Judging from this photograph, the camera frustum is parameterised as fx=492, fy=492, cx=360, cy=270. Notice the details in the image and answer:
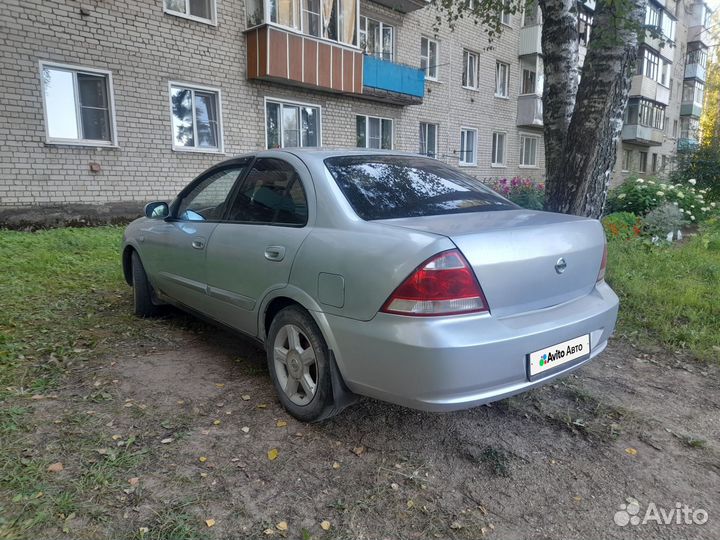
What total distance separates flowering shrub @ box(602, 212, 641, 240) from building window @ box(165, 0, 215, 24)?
9330mm

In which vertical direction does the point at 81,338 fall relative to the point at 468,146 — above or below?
below

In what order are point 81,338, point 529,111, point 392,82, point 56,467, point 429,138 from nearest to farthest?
point 56,467
point 81,338
point 392,82
point 429,138
point 529,111

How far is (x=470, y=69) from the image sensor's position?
61.1 ft

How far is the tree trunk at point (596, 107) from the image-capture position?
15.3 feet

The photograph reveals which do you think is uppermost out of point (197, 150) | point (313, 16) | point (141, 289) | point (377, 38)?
point (377, 38)

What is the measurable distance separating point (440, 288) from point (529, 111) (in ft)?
68.1

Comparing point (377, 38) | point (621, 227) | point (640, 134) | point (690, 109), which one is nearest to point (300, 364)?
point (621, 227)

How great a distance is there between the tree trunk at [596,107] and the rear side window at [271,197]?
11.1 ft

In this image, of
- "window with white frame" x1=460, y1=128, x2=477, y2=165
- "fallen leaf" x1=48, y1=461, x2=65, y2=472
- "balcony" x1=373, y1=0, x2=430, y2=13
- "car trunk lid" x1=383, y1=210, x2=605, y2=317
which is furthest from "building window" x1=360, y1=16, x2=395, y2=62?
"fallen leaf" x1=48, y1=461, x2=65, y2=472

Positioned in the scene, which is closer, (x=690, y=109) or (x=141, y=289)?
(x=141, y=289)

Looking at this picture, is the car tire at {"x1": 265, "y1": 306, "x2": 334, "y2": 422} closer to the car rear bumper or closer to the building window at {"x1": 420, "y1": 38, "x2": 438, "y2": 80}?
the car rear bumper

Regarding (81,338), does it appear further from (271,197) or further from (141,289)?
(271,197)

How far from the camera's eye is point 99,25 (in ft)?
31.2

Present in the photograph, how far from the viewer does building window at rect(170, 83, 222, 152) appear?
10820mm
